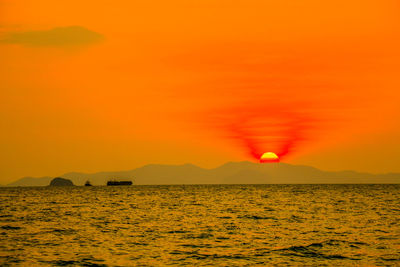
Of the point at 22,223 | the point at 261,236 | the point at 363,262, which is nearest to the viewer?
the point at 363,262

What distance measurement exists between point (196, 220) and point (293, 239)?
2306cm

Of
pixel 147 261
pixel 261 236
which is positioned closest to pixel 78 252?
pixel 147 261

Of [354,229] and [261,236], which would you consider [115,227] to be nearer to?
[261,236]

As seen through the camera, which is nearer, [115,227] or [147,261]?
[147,261]

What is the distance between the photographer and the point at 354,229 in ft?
181

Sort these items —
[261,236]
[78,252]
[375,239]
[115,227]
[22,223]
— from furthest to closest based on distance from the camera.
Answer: [22,223] < [115,227] < [261,236] < [375,239] < [78,252]

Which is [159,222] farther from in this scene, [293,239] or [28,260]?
[28,260]

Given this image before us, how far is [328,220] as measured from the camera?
66.5 m

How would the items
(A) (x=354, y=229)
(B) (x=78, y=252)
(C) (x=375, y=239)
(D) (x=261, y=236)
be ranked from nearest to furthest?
1. (B) (x=78, y=252)
2. (C) (x=375, y=239)
3. (D) (x=261, y=236)
4. (A) (x=354, y=229)

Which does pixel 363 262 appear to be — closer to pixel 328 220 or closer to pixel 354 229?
pixel 354 229

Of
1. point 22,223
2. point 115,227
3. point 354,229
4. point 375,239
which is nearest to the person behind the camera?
point 375,239

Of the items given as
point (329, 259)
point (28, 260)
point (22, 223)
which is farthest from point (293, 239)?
point (22, 223)

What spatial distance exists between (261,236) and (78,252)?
18.5m

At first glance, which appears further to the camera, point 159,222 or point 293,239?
point 159,222
